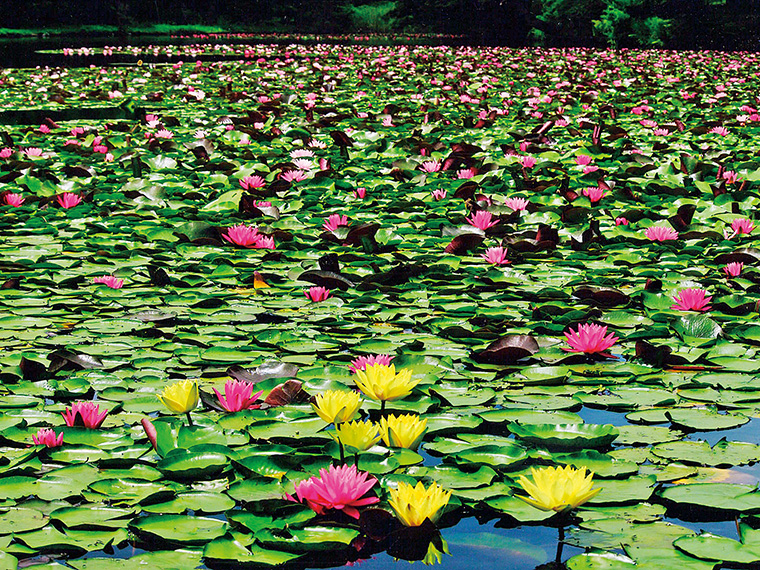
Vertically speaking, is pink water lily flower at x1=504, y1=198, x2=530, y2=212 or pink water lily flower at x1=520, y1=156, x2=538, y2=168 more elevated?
pink water lily flower at x1=520, y1=156, x2=538, y2=168

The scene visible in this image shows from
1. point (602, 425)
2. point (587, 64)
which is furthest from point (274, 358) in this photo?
point (587, 64)

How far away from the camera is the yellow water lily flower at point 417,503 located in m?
1.17

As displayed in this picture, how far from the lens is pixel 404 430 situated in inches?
56.6

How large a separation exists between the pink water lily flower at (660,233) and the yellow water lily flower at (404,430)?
183cm

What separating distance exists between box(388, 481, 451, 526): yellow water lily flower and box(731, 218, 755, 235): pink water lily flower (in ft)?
7.28

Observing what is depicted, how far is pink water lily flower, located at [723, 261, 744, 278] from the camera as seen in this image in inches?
98.6

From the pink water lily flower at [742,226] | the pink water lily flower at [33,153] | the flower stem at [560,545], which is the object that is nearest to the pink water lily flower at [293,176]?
the pink water lily flower at [33,153]

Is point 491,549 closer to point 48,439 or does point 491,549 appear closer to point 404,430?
point 404,430

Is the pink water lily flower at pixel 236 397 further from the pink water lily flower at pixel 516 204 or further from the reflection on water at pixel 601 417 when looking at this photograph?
the pink water lily flower at pixel 516 204

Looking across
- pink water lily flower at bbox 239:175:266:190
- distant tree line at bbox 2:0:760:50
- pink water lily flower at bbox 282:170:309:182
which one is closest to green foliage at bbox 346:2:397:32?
distant tree line at bbox 2:0:760:50

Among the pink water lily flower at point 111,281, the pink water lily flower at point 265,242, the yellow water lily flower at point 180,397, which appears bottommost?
the pink water lily flower at point 111,281

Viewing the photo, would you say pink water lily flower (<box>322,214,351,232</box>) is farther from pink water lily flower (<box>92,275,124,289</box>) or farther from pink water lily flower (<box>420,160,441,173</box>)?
pink water lily flower (<box>420,160,441,173</box>)

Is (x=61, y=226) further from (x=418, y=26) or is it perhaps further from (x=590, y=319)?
(x=418, y=26)

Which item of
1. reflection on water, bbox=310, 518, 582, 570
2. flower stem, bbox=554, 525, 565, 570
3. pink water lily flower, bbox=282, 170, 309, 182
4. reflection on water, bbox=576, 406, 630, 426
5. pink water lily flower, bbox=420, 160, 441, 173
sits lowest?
reflection on water, bbox=310, 518, 582, 570
